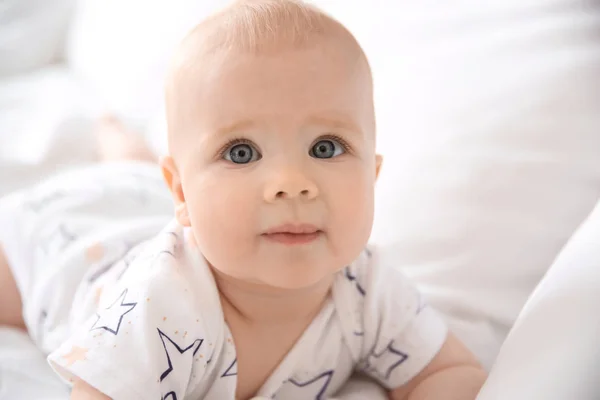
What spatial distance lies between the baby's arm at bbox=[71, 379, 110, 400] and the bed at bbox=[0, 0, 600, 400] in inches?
6.3

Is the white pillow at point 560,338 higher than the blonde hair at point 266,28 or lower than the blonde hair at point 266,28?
lower

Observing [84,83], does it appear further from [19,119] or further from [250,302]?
[250,302]

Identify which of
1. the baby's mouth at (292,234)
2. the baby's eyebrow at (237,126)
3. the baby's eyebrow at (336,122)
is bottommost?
the baby's mouth at (292,234)

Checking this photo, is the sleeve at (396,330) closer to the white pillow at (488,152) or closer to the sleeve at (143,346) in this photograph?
the white pillow at (488,152)

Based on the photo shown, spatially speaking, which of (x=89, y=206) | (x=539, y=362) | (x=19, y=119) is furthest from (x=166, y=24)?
(x=539, y=362)

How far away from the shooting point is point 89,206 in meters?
1.01

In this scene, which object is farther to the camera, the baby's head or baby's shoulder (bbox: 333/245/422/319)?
baby's shoulder (bbox: 333/245/422/319)

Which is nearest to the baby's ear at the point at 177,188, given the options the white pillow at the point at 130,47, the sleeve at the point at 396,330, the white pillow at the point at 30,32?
the sleeve at the point at 396,330

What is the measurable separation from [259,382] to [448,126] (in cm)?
48

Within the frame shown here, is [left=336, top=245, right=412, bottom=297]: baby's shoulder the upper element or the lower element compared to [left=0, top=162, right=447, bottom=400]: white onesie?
upper

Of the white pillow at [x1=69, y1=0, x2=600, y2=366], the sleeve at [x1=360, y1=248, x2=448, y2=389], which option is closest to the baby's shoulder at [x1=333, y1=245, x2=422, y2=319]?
the sleeve at [x1=360, y1=248, x2=448, y2=389]

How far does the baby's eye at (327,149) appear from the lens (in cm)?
66

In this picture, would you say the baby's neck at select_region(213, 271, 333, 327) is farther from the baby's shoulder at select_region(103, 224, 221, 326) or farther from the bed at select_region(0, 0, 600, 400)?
the bed at select_region(0, 0, 600, 400)

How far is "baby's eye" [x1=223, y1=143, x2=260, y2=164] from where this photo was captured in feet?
2.12
